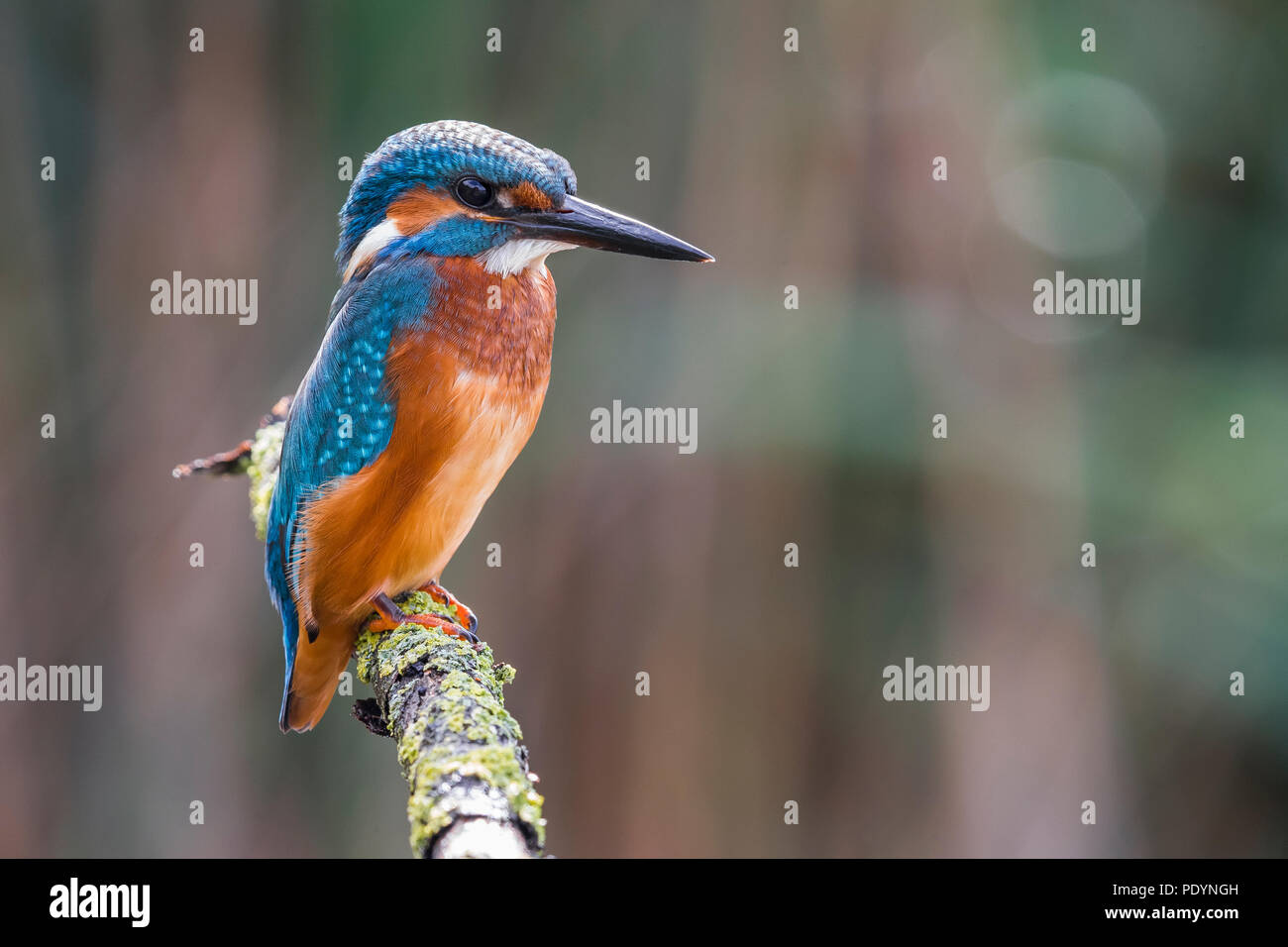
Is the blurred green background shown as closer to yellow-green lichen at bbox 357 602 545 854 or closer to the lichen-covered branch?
the lichen-covered branch

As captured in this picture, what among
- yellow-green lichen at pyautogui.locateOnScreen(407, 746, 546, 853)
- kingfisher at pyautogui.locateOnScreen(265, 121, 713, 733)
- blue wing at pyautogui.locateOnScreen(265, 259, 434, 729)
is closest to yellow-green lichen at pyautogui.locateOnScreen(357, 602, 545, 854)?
yellow-green lichen at pyautogui.locateOnScreen(407, 746, 546, 853)

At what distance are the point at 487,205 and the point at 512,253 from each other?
93mm

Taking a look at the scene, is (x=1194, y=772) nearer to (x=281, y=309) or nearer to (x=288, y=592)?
(x=288, y=592)

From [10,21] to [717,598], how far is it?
2842 mm

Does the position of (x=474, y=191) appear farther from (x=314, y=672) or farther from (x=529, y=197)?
(x=314, y=672)

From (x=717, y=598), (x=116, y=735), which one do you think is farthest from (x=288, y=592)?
(x=116, y=735)

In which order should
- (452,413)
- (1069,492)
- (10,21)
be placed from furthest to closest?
(10,21) → (1069,492) → (452,413)

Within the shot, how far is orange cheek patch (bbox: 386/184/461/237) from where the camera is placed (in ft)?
6.73

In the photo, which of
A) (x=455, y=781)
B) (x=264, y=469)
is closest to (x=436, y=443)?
(x=264, y=469)

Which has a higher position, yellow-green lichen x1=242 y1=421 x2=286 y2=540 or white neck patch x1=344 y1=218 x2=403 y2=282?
white neck patch x1=344 y1=218 x2=403 y2=282

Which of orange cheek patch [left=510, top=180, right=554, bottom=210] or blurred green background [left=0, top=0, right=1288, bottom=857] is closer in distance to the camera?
orange cheek patch [left=510, top=180, right=554, bottom=210]

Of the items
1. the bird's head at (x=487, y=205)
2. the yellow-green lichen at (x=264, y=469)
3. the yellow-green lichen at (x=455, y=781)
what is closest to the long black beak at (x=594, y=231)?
the bird's head at (x=487, y=205)

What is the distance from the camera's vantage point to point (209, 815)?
3.49m

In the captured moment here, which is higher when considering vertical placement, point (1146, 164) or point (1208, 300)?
point (1146, 164)
